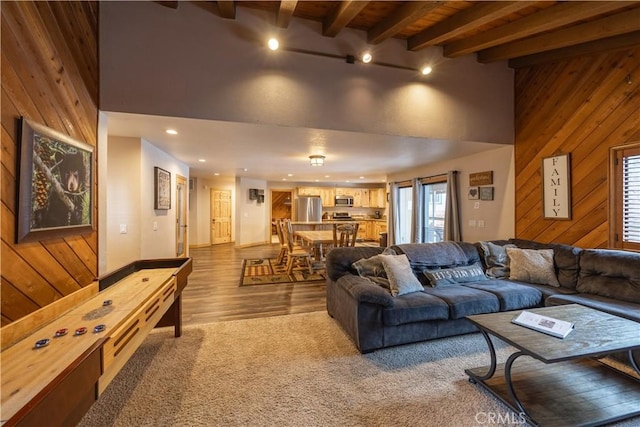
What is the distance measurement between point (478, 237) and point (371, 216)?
19.7 ft

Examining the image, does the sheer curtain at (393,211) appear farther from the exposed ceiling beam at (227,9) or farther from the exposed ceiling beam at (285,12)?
the exposed ceiling beam at (227,9)

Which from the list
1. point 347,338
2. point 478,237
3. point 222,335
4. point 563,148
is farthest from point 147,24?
point 478,237

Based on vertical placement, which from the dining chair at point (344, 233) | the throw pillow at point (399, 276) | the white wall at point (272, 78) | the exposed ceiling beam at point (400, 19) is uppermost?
the exposed ceiling beam at point (400, 19)

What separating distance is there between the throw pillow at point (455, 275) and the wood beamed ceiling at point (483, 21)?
107 inches

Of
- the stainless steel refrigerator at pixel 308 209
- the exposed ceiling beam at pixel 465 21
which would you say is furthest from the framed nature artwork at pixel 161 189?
the stainless steel refrigerator at pixel 308 209

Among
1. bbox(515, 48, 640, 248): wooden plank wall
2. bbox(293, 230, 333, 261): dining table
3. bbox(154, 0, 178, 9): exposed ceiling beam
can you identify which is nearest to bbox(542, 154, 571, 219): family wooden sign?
bbox(515, 48, 640, 248): wooden plank wall

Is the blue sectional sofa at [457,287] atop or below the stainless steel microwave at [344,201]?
below

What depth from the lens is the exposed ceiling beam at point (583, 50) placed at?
2.99 m

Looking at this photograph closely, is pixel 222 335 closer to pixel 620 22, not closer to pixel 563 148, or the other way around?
pixel 563 148

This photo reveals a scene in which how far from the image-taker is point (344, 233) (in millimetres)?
5074

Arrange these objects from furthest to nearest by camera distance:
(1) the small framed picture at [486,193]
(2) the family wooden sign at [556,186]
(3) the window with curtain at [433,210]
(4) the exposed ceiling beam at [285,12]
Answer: (3) the window with curtain at [433,210] → (1) the small framed picture at [486,193] → (2) the family wooden sign at [556,186] → (4) the exposed ceiling beam at [285,12]

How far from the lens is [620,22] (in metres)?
2.81

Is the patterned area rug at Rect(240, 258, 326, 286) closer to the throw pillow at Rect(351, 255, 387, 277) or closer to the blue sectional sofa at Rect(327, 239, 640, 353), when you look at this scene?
the blue sectional sofa at Rect(327, 239, 640, 353)

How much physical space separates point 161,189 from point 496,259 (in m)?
5.09
